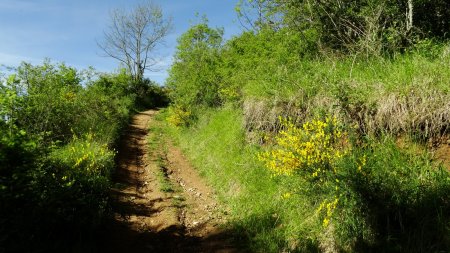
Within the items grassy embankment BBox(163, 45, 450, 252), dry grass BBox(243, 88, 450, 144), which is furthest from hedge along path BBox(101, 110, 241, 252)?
dry grass BBox(243, 88, 450, 144)

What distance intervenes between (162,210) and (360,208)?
4.35m

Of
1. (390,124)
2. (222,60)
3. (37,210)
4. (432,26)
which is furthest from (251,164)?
(222,60)

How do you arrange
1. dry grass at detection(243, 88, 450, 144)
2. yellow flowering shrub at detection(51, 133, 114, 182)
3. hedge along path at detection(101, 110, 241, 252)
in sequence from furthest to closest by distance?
Result: 1. yellow flowering shrub at detection(51, 133, 114, 182)
2. hedge along path at detection(101, 110, 241, 252)
3. dry grass at detection(243, 88, 450, 144)

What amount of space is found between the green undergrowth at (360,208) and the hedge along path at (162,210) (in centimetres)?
66

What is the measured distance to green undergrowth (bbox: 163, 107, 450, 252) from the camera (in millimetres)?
4406

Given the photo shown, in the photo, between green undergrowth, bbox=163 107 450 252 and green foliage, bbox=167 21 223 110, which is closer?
green undergrowth, bbox=163 107 450 252

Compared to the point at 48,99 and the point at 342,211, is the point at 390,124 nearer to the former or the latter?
the point at 342,211

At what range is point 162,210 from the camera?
24.6ft

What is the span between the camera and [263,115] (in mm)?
8078

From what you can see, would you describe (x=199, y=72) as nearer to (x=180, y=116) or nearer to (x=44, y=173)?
(x=180, y=116)

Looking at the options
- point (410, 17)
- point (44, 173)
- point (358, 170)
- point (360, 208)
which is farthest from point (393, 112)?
point (44, 173)

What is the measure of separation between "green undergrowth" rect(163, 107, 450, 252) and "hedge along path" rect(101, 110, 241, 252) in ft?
2.15

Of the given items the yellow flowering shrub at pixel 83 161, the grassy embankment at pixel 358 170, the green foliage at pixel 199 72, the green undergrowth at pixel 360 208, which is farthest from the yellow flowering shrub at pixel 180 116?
the green undergrowth at pixel 360 208

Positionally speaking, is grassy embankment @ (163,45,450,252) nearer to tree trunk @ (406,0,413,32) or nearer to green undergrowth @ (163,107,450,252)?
green undergrowth @ (163,107,450,252)
